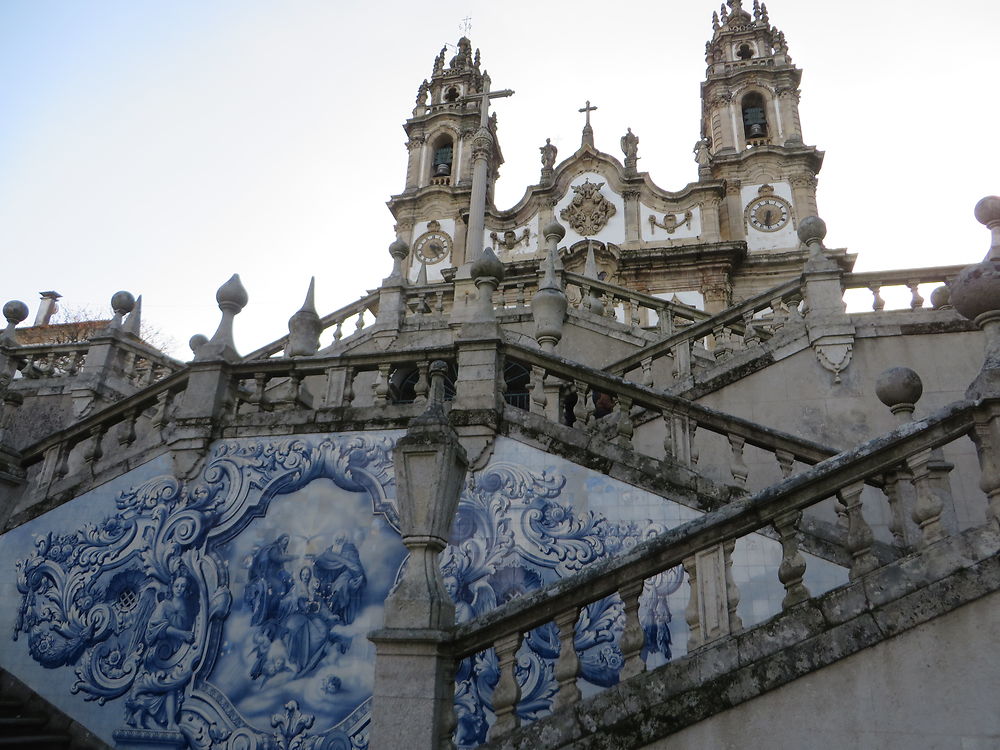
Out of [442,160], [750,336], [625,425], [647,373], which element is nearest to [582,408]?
[625,425]

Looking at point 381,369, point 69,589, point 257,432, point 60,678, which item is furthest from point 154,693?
point 381,369

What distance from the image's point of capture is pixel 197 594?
23.7 ft

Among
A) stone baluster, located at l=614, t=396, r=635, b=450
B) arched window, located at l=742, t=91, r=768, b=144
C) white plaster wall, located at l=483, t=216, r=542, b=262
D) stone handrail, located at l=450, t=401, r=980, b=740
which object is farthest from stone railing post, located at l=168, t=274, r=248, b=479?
arched window, located at l=742, t=91, r=768, b=144

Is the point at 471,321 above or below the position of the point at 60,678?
above

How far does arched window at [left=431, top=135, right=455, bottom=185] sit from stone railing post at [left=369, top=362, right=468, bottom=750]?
3010 cm

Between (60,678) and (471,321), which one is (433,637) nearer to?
(471,321)

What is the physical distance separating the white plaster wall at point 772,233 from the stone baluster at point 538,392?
2284cm

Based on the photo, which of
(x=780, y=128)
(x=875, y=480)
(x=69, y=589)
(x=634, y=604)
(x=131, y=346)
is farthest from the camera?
(x=780, y=128)

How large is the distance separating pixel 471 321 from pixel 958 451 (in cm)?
630

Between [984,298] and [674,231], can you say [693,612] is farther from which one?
[674,231]

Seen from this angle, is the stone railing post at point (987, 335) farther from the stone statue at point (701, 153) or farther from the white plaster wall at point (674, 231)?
the stone statue at point (701, 153)

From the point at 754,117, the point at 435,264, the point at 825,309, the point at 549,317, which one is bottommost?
the point at 549,317

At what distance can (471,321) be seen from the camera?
7.90m

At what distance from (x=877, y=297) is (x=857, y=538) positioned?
7.95 metres
